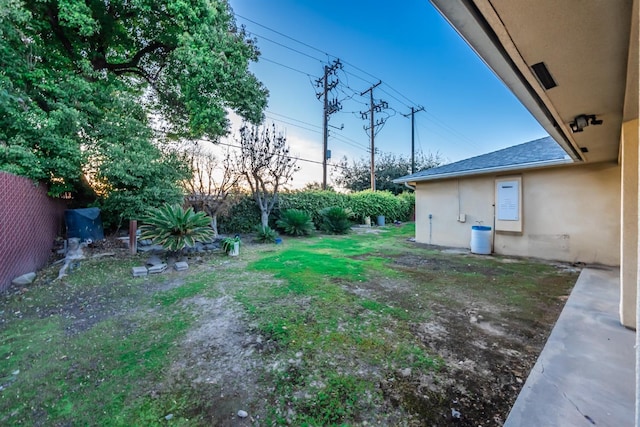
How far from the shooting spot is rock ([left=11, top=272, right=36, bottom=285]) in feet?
11.9

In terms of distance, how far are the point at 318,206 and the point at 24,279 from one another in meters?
8.89

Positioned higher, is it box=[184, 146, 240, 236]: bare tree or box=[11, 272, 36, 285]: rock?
box=[184, 146, 240, 236]: bare tree

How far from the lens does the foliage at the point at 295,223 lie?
9320mm

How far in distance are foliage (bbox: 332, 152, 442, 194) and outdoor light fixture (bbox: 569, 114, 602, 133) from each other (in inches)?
648

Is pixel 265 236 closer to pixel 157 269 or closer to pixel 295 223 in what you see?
pixel 295 223

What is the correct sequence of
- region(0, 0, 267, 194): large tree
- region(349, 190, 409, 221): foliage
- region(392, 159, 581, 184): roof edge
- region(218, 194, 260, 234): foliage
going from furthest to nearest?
1. region(349, 190, 409, 221): foliage
2. region(218, 194, 260, 234): foliage
3. region(392, 159, 581, 184): roof edge
4. region(0, 0, 267, 194): large tree

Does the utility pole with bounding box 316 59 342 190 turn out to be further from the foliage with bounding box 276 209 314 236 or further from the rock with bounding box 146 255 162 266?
the rock with bounding box 146 255 162 266

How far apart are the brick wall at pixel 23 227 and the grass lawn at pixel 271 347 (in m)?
0.36

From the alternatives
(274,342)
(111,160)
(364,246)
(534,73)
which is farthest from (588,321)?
(111,160)

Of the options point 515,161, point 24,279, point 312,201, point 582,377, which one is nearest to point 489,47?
point 582,377

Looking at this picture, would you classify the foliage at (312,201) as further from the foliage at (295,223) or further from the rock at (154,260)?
the rock at (154,260)

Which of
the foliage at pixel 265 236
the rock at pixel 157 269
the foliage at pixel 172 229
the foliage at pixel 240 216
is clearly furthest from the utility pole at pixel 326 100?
the rock at pixel 157 269

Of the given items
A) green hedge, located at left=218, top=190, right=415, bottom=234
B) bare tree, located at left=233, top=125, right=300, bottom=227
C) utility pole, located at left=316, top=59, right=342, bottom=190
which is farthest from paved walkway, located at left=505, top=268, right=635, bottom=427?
utility pole, located at left=316, top=59, right=342, bottom=190

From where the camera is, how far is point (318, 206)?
11.3m
